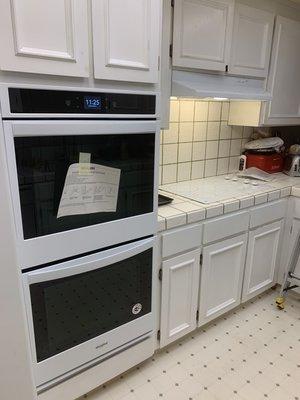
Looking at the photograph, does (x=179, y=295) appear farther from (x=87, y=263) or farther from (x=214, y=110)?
(x=214, y=110)

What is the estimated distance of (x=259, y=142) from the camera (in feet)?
7.83

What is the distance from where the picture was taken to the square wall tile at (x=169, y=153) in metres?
2.03

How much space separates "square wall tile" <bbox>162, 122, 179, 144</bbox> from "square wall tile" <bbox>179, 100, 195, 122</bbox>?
7cm

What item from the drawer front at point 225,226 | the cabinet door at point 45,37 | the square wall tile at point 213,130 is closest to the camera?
the cabinet door at point 45,37

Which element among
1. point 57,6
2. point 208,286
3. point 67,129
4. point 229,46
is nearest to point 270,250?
point 208,286

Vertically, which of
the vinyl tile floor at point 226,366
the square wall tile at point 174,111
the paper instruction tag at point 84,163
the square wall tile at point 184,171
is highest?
the square wall tile at point 174,111

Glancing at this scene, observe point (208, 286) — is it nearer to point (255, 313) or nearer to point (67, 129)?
point (255, 313)

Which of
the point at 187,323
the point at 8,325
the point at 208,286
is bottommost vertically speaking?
the point at 187,323

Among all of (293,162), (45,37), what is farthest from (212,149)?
(45,37)

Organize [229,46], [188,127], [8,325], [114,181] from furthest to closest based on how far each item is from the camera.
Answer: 1. [188,127]
2. [229,46]
3. [114,181]
4. [8,325]

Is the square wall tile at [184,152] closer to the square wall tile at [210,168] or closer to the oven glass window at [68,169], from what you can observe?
the square wall tile at [210,168]

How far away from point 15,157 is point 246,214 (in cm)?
136

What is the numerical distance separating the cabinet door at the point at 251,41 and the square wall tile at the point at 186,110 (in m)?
0.38

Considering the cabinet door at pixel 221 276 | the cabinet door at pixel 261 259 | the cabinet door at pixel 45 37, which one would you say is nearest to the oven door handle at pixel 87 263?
the cabinet door at pixel 221 276
